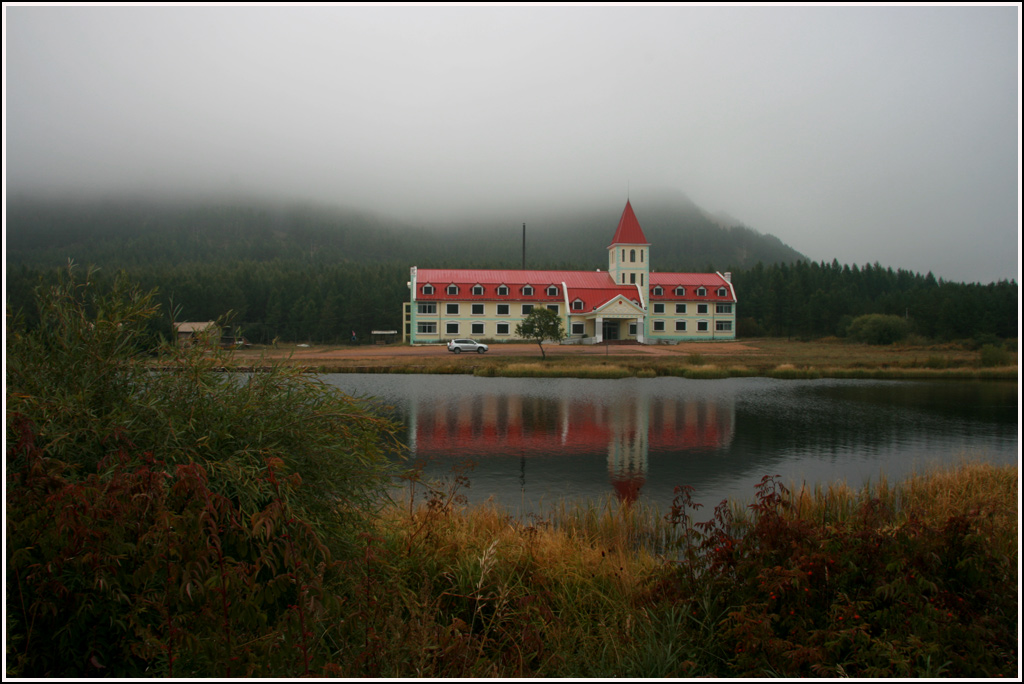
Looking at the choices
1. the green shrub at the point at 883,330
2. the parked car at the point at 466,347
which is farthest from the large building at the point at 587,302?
the green shrub at the point at 883,330

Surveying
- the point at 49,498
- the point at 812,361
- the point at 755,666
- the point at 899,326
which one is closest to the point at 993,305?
the point at 812,361

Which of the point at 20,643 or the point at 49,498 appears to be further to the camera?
the point at 20,643

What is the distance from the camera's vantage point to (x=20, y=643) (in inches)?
125

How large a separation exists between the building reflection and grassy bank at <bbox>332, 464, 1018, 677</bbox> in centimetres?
596

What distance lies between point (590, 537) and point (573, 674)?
3.94m

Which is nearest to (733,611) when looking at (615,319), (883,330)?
(615,319)

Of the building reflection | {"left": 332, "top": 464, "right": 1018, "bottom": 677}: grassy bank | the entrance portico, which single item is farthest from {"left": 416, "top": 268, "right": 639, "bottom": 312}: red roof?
{"left": 332, "top": 464, "right": 1018, "bottom": 677}: grassy bank

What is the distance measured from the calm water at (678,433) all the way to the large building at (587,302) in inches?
1210

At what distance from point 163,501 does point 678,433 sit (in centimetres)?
1636

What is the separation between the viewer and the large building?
2399 inches

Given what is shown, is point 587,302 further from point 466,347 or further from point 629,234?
point 466,347

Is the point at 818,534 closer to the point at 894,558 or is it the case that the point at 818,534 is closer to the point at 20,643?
the point at 894,558

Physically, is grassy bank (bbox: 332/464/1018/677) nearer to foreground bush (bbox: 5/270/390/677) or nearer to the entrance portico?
foreground bush (bbox: 5/270/390/677)

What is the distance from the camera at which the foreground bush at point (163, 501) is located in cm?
301
